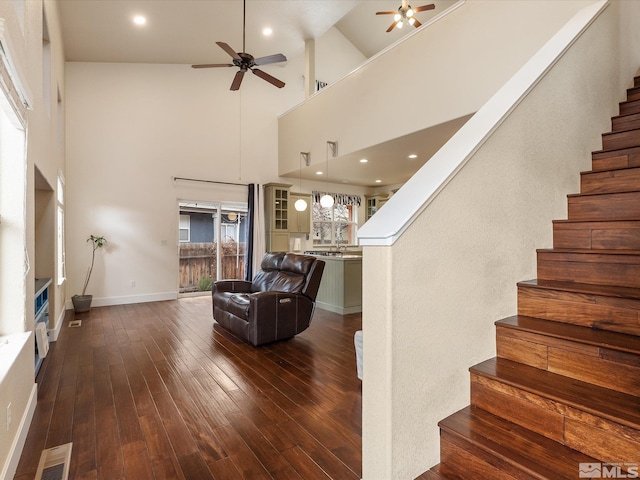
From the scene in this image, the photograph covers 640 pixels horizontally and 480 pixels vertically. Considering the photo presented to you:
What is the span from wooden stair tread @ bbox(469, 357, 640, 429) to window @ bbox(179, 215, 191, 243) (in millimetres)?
6594

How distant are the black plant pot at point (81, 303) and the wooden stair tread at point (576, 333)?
6204 millimetres

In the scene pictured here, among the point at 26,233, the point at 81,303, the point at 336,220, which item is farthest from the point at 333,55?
the point at 26,233

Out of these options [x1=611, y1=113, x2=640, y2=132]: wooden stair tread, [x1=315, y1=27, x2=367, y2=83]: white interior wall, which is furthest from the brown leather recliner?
[x1=315, y1=27, x2=367, y2=83]: white interior wall

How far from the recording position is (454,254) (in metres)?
1.42

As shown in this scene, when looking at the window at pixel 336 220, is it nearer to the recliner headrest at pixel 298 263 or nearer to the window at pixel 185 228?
the window at pixel 185 228

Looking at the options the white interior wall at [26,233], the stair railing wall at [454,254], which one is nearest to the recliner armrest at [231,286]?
the white interior wall at [26,233]

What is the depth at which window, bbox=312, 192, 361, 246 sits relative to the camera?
8852 mm

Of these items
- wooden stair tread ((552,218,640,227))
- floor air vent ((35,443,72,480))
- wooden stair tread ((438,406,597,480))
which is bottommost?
floor air vent ((35,443,72,480))

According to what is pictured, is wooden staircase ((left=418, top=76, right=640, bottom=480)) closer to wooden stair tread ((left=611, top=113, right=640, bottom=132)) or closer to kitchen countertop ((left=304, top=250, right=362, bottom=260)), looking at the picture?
wooden stair tread ((left=611, top=113, right=640, bottom=132))

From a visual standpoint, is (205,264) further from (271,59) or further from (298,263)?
(271,59)

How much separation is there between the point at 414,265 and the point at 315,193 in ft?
24.4

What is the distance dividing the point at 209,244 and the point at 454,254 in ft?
21.9

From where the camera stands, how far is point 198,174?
700 centimetres

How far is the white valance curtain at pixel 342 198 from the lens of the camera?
8.66m
